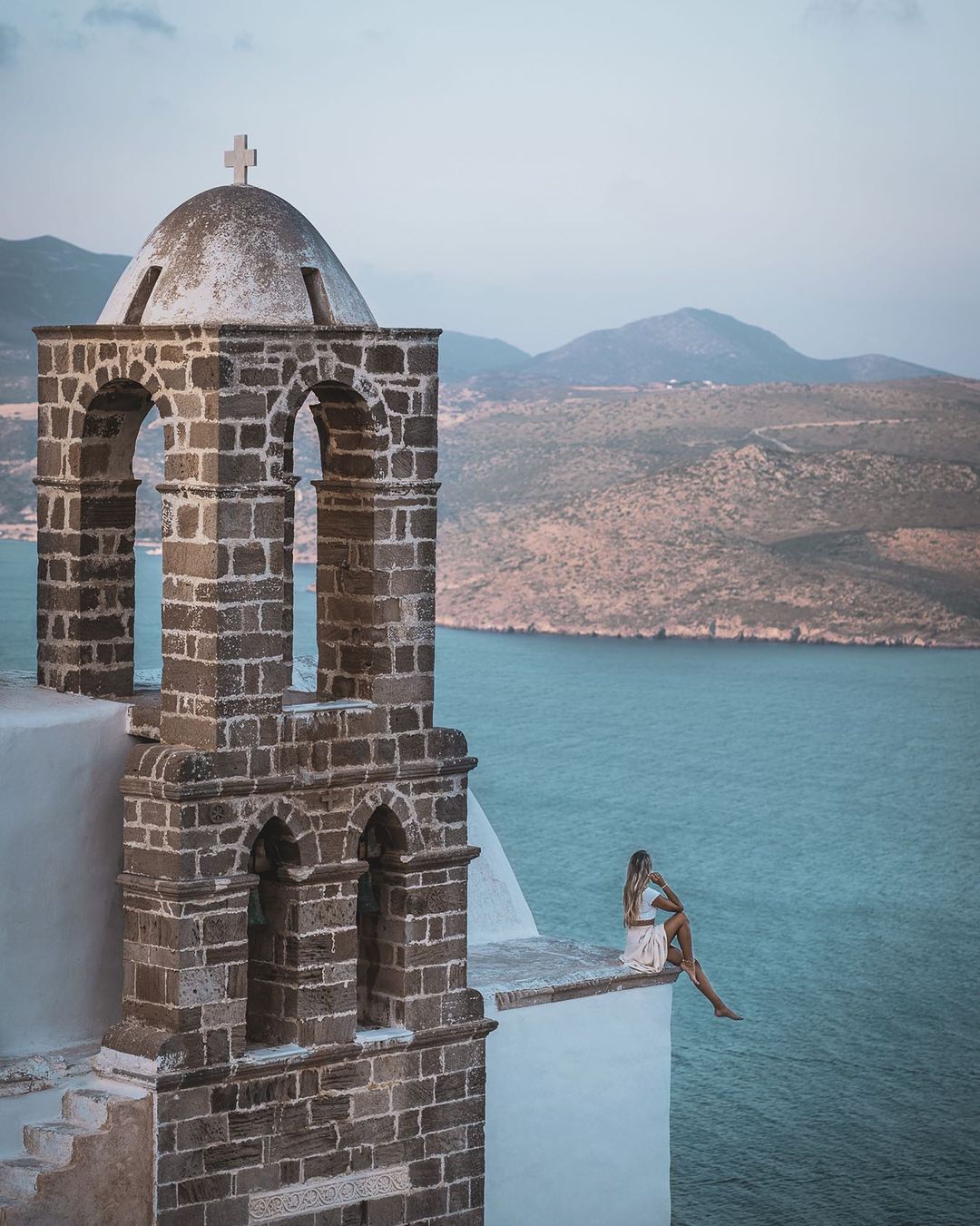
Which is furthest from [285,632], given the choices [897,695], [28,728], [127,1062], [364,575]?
[897,695]

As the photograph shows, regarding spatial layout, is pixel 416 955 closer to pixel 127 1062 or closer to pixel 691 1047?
pixel 127 1062

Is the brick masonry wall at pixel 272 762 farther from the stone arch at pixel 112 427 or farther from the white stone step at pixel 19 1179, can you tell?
the white stone step at pixel 19 1179

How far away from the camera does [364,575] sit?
13.3m

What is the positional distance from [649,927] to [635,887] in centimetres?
29

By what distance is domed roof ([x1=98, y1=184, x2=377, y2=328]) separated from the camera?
13047 mm

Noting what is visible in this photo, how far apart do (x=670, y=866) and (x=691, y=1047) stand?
53.5 feet

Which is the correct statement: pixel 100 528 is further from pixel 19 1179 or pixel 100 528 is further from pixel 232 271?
pixel 19 1179

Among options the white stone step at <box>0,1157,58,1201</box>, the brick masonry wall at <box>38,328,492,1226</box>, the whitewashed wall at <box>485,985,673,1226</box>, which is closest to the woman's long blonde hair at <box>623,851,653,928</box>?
the whitewashed wall at <box>485,985,673,1226</box>

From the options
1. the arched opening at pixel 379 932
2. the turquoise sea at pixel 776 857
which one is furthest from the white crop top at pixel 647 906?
the turquoise sea at pixel 776 857

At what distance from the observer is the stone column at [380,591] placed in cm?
1323

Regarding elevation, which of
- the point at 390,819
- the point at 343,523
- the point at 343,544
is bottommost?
the point at 390,819

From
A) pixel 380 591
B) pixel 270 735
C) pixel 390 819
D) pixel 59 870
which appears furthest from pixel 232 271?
pixel 59 870

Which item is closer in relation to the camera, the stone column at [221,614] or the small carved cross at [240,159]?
the stone column at [221,614]

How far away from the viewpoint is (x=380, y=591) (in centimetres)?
1324
